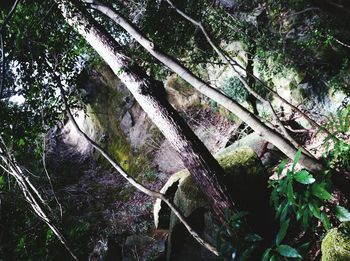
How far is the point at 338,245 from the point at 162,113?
259 centimetres

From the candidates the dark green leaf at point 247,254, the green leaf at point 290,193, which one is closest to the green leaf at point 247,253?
the dark green leaf at point 247,254

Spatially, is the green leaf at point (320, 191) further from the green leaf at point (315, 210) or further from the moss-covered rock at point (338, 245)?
the moss-covered rock at point (338, 245)

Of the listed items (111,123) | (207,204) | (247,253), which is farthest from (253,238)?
(111,123)

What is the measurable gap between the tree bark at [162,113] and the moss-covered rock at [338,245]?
128 centimetres

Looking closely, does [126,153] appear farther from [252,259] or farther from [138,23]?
[252,259]

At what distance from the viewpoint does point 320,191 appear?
9.90 feet

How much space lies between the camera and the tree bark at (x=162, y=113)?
4.05 metres

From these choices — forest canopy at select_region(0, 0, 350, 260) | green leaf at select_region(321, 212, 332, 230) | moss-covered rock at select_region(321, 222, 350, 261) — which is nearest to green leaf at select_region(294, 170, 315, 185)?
forest canopy at select_region(0, 0, 350, 260)

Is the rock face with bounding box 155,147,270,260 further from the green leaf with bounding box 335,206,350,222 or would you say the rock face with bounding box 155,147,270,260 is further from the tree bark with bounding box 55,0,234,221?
the green leaf with bounding box 335,206,350,222

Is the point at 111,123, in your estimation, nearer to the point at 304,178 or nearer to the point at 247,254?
the point at 247,254

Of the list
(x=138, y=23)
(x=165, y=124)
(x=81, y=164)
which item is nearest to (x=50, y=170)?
(x=81, y=164)

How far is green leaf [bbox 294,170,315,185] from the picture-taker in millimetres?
3014

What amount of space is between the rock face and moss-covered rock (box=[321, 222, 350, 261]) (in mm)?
1262

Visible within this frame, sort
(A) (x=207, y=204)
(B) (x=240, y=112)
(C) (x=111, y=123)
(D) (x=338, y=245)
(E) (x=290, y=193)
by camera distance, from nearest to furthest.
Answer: (D) (x=338, y=245)
(E) (x=290, y=193)
(B) (x=240, y=112)
(A) (x=207, y=204)
(C) (x=111, y=123)
